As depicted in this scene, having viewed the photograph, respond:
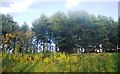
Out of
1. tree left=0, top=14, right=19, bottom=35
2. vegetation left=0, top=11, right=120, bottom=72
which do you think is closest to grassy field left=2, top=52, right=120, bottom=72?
vegetation left=0, top=11, right=120, bottom=72

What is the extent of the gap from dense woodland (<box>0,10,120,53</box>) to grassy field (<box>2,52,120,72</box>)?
10 centimetres

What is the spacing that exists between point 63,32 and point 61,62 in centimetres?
46

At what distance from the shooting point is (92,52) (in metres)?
3.39

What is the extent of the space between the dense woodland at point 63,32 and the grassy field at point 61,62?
0.33ft

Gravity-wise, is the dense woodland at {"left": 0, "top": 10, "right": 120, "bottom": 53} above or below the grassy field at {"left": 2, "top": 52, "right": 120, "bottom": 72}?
above

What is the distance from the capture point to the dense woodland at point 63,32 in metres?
3.37

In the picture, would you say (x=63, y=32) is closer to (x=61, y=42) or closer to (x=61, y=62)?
(x=61, y=42)

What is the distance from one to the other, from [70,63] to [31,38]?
2.33 ft

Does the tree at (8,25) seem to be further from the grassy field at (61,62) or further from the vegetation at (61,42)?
the grassy field at (61,62)

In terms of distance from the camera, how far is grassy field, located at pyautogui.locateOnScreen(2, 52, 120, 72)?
3.34 m

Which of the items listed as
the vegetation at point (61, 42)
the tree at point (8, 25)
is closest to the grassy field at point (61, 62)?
the vegetation at point (61, 42)

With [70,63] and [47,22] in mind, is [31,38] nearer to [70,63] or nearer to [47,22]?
[47,22]

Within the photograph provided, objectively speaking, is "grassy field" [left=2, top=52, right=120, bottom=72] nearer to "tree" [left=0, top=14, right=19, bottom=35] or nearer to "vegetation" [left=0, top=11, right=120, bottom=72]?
"vegetation" [left=0, top=11, right=120, bottom=72]

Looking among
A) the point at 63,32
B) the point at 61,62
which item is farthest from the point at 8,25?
the point at 61,62
